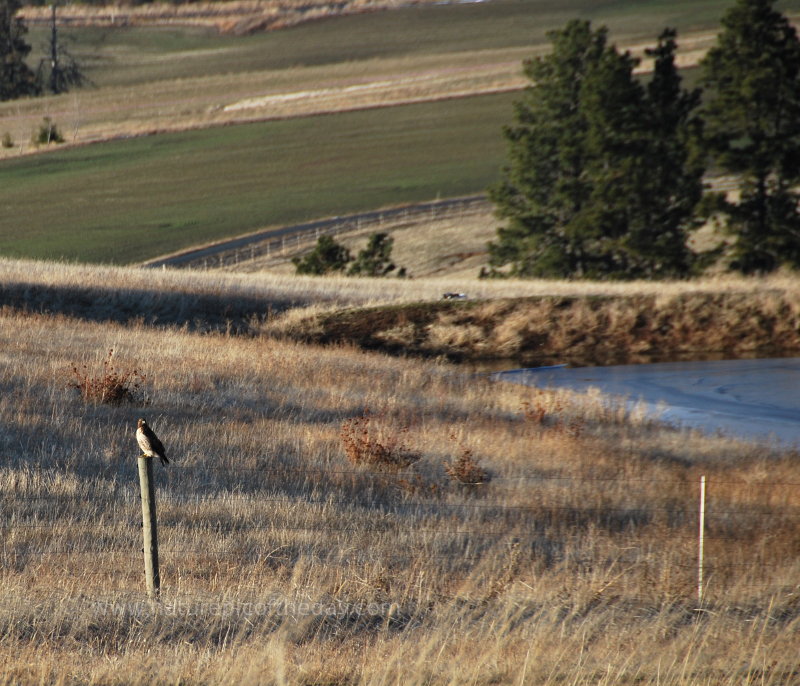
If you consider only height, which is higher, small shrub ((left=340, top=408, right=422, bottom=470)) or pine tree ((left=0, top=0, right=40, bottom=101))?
pine tree ((left=0, top=0, right=40, bottom=101))

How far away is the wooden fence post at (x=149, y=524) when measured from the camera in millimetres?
7641

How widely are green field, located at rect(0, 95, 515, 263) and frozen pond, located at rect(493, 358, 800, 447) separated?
1402 inches

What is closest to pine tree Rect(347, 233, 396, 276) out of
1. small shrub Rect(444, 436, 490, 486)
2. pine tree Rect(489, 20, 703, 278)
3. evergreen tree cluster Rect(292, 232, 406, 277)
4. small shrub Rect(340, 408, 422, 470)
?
evergreen tree cluster Rect(292, 232, 406, 277)

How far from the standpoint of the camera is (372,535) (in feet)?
35.3

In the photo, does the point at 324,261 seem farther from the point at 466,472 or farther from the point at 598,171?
the point at 466,472

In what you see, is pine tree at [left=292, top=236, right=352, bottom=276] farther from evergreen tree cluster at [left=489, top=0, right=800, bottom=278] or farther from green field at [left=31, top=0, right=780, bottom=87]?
green field at [left=31, top=0, right=780, bottom=87]

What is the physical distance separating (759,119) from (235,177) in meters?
42.0

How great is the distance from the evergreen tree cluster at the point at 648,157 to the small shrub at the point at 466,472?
1255 inches

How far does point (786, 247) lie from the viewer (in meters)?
43.3

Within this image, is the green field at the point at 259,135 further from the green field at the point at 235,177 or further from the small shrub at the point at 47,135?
the small shrub at the point at 47,135

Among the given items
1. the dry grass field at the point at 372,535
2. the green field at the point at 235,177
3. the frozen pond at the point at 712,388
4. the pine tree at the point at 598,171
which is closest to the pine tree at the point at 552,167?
the pine tree at the point at 598,171

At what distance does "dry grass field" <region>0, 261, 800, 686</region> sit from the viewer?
23.9ft

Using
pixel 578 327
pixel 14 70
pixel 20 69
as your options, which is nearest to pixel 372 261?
pixel 578 327

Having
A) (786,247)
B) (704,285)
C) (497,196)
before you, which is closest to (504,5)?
(497,196)
